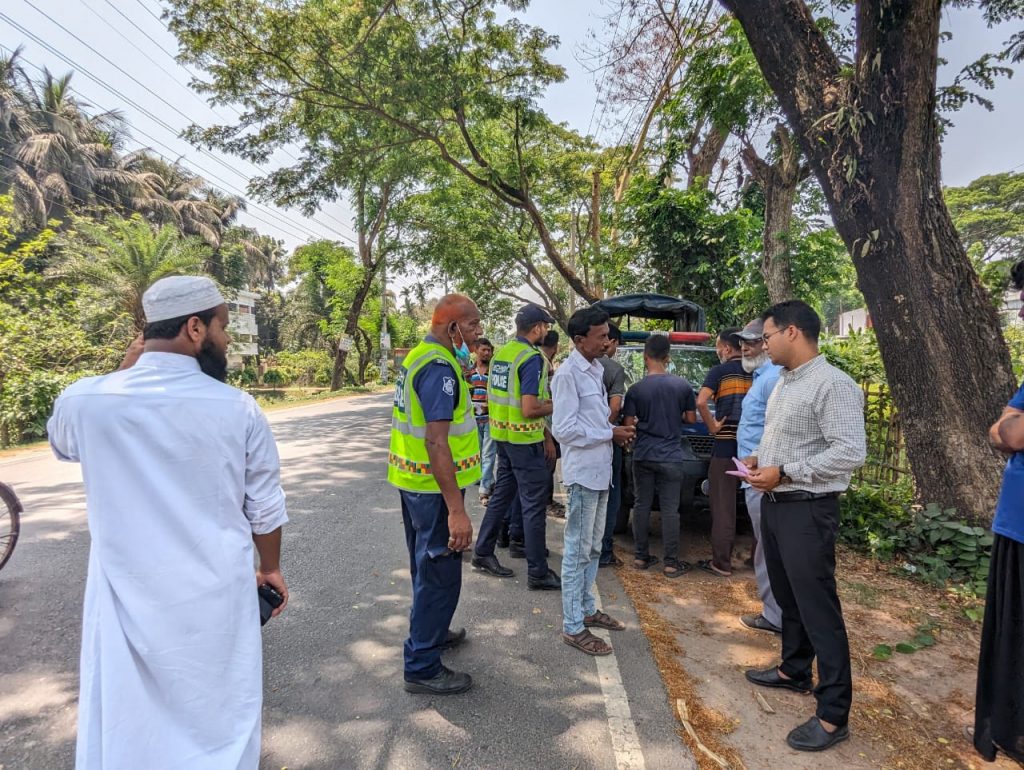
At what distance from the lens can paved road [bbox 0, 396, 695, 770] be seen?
240cm

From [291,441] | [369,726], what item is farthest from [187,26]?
[369,726]

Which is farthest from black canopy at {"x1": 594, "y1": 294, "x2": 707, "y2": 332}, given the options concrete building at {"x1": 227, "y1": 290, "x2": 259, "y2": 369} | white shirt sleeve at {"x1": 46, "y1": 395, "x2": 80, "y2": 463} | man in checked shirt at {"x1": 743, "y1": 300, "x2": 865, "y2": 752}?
concrete building at {"x1": 227, "y1": 290, "x2": 259, "y2": 369}

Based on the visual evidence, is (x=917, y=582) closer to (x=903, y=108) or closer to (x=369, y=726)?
(x=903, y=108)

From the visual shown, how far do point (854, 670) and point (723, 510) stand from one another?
1507mm

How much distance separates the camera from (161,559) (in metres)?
1.57

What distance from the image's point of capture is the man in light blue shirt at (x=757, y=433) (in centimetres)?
357

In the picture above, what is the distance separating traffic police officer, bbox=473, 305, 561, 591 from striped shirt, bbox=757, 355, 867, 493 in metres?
1.73

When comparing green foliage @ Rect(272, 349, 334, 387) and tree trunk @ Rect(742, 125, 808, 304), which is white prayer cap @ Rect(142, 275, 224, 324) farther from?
green foliage @ Rect(272, 349, 334, 387)

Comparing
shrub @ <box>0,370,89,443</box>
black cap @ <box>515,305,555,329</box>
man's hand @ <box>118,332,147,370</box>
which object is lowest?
shrub @ <box>0,370,89,443</box>

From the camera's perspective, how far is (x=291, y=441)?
10.4 metres

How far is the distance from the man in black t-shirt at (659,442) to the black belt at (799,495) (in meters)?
1.74

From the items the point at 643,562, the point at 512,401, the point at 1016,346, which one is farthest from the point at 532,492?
the point at 1016,346

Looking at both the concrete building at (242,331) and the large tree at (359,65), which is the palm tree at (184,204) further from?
the large tree at (359,65)

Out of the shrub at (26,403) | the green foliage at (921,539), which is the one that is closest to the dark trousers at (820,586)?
the green foliage at (921,539)
